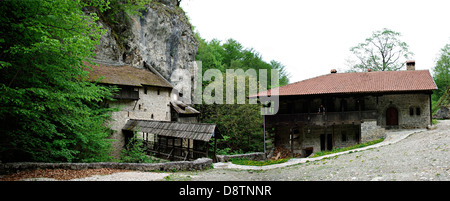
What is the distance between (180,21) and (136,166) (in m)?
23.0

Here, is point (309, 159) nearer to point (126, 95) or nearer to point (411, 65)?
point (126, 95)

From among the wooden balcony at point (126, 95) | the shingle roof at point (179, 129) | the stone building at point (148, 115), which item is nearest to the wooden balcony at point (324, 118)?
the stone building at point (148, 115)

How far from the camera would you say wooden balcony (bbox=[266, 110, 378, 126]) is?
20.0 metres

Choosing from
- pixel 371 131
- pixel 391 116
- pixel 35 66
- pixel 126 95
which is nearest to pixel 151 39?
pixel 126 95

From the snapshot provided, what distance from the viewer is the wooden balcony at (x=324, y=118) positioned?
20.0 metres

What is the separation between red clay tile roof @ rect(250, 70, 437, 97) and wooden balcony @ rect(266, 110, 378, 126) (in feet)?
5.90

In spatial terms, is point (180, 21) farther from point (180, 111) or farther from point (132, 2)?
point (180, 111)

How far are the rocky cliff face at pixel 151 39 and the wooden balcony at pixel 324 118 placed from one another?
13665 mm

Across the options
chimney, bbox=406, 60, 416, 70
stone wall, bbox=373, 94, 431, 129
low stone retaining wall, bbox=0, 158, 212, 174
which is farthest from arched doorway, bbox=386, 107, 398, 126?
low stone retaining wall, bbox=0, 158, 212, 174

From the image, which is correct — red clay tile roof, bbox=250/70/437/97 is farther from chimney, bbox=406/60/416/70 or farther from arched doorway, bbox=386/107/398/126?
arched doorway, bbox=386/107/398/126

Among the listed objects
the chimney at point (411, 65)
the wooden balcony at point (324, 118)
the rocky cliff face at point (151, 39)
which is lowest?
the wooden balcony at point (324, 118)

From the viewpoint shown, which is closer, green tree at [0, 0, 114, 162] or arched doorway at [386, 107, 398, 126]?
green tree at [0, 0, 114, 162]

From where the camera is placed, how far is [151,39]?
27.4 metres

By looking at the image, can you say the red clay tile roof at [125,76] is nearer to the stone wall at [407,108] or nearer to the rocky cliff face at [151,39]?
the rocky cliff face at [151,39]
